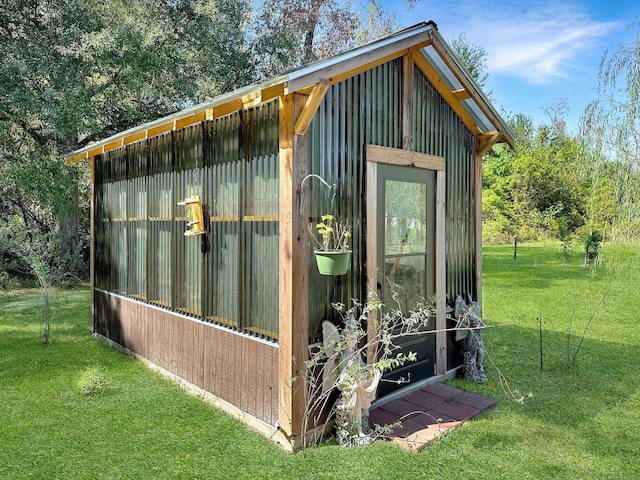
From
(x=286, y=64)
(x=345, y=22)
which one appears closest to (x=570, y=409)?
(x=286, y=64)

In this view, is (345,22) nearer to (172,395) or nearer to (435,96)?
(435,96)

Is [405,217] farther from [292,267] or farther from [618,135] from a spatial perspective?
[618,135]

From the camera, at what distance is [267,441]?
11.2ft

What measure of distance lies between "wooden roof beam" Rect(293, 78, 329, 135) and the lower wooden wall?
64.9 inches

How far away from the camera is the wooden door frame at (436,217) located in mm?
3822

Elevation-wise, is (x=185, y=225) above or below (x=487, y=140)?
below

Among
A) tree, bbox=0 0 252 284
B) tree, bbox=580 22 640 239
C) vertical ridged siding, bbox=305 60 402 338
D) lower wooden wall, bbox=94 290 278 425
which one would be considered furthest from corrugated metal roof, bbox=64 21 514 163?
tree, bbox=0 0 252 284

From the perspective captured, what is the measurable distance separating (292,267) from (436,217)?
1.98m

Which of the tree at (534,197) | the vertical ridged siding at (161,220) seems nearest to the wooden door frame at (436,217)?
the vertical ridged siding at (161,220)

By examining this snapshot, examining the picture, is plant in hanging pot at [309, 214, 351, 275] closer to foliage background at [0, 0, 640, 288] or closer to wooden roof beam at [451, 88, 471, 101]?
wooden roof beam at [451, 88, 471, 101]

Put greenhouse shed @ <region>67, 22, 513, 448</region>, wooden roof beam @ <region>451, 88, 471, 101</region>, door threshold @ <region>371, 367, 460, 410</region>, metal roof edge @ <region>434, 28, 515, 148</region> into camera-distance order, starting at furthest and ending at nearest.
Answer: wooden roof beam @ <region>451, 88, 471, 101</region>
metal roof edge @ <region>434, 28, 515, 148</region>
door threshold @ <region>371, 367, 460, 410</region>
greenhouse shed @ <region>67, 22, 513, 448</region>

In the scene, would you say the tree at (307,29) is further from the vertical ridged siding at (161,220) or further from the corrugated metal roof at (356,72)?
the vertical ridged siding at (161,220)

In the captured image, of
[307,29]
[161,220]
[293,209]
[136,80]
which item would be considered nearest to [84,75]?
[136,80]

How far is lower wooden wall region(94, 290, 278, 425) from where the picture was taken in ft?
11.7
